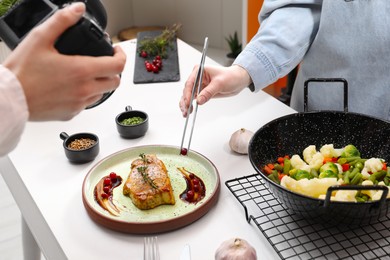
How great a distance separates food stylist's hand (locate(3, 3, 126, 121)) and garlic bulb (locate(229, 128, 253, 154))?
1.66ft

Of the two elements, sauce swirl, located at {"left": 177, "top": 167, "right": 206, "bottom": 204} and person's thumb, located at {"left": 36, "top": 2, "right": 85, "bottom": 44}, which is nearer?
person's thumb, located at {"left": 36, "top": 2, "right": 85, "bottom": 44}

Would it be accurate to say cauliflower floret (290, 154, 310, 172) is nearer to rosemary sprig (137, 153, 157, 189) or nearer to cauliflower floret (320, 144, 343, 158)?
cauliflower floret (320, 144, 343, 158)

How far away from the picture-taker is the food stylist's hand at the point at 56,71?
26.3 inches

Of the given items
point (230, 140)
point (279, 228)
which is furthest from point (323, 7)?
point (279, 228)

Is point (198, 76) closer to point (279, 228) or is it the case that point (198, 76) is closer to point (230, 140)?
point (230, 140)

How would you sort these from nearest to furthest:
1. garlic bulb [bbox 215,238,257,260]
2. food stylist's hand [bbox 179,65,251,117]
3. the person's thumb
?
the person's thumb → garlic bulb [bbox 215,238,257,260] → food stylist's hand [bbox 179,65,251,117]

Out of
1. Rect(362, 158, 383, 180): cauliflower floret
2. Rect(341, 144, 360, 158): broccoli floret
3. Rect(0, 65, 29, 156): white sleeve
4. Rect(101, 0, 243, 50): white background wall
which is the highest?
Rect(0, 65, 29, 156): white sleeve

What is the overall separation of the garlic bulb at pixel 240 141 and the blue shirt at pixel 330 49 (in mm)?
152

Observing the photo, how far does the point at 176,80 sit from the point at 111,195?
0.74m

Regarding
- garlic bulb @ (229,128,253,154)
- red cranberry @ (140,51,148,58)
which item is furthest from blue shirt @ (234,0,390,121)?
red cranberry @ (140,51,148,58)

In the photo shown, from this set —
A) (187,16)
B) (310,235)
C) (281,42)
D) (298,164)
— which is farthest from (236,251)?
(187,16)

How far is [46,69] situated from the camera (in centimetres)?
69

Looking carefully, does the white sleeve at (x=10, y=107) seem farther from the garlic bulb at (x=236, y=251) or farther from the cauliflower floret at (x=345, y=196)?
the cauliflower floret at (x=345, y=196)

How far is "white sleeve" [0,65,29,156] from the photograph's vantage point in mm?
660
